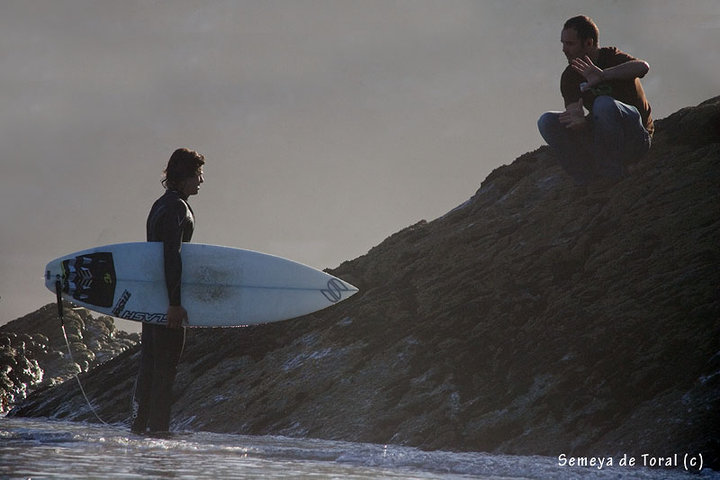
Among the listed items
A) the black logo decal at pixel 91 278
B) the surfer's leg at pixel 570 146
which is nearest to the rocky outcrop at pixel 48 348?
the black logo decal at pixel 91 278

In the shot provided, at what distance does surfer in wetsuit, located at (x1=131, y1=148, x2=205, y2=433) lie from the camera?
24.5 ft

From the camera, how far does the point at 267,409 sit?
8969 millimetres

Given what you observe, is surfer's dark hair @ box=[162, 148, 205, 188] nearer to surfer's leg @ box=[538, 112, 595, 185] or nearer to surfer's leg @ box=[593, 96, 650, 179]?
surfer's leg @ box=[538, 112, 595, 185]

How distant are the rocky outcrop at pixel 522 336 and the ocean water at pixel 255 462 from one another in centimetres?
49

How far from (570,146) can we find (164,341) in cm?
475

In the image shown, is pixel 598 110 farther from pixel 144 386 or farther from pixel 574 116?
pixel 144 386

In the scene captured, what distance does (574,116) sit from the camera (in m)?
8.64

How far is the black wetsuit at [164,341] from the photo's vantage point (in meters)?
7.48

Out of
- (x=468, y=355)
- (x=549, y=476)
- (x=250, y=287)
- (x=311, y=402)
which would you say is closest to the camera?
(x=549, y=476)

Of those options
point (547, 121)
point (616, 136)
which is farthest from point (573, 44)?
point (616, 136)

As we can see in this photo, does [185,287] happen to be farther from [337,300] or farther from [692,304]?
[692,304]

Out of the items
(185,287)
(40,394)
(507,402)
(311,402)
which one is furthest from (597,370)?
(40,394)

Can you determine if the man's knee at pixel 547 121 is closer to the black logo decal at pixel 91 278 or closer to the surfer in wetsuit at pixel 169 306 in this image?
the surfer in wetsuit at pixel 169 306

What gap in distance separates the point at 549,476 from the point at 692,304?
2269mm
